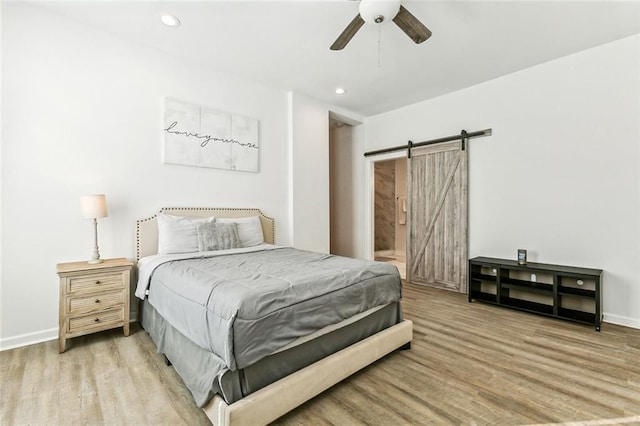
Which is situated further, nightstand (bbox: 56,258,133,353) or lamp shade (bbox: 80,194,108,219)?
lamp shade (bbox: 80,194,108,219)

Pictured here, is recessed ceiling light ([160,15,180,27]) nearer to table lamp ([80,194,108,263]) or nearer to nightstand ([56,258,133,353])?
table lamp ([80,194,108,263])

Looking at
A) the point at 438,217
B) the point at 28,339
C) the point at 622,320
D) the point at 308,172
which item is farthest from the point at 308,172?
the point at 622,320

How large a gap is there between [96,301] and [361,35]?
346 centimetres

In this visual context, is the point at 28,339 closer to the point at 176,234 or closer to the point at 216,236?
the point at 176,234

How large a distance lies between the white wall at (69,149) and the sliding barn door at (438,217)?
10.6 feet

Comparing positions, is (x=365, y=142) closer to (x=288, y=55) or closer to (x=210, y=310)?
(x=288, y=55)

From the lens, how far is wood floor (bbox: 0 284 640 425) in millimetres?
1659

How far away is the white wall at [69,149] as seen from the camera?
2512mm

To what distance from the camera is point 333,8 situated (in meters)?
2.54

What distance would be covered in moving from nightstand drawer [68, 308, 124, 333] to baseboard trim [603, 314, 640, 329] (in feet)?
15.8

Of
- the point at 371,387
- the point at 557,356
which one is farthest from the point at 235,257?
the point at 557,356

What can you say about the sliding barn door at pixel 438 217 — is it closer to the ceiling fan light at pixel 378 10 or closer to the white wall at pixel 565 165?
the white wall at pixel 565 165

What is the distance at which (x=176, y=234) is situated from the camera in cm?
304

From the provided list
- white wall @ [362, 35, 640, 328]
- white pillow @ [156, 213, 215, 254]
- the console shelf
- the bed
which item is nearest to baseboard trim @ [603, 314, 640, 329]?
white wall @ [362, 35, 640, 328]
